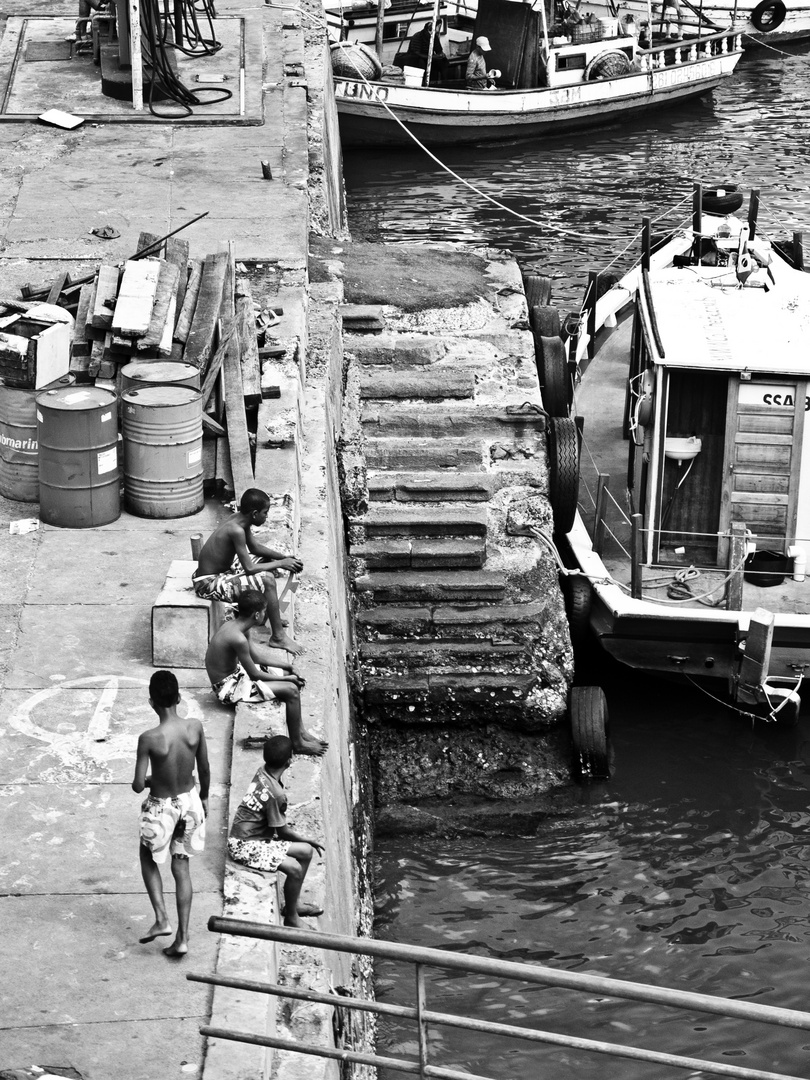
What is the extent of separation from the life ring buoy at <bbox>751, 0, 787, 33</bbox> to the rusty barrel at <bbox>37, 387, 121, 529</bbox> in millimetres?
32519

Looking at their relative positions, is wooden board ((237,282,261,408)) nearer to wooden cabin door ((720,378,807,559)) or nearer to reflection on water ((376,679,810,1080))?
reflection on water ((376,679,810,1080))

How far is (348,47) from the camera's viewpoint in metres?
30.2

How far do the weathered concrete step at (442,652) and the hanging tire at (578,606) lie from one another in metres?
1.04

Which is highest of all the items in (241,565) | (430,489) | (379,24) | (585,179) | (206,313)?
(379,24)

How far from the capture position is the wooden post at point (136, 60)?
18188 millimetres

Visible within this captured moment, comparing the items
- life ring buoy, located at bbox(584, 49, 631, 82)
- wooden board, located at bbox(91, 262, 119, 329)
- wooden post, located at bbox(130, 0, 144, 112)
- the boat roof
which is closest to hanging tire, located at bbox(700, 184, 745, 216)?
the boat roof

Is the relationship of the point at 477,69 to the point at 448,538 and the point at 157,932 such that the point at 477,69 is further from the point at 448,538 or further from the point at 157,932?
the point at 157,932

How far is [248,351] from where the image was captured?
11.9 metres

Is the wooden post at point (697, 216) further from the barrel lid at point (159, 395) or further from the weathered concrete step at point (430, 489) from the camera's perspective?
the barrel lid at point (159, 395)

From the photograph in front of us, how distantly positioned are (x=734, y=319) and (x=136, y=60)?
29.7 ft

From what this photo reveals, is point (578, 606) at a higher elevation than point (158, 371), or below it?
below

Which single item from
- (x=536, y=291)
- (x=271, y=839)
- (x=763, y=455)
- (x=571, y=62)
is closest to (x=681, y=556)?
(x=763, y=455)

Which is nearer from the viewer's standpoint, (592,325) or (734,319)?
(734,319)

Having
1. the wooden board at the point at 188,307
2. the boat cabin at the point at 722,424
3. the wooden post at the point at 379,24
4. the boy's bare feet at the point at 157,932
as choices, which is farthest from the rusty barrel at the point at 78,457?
the wooden post at the point at 379,24
